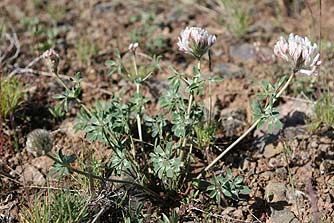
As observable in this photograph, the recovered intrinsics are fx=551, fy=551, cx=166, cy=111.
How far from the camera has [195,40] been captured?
283 cm

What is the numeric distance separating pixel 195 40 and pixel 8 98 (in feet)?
4.58

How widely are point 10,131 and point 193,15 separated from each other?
195 cm

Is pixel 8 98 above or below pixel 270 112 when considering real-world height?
below

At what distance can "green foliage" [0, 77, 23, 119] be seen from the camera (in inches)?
139

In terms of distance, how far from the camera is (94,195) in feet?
9.25

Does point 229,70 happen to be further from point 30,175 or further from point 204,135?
point 30,175

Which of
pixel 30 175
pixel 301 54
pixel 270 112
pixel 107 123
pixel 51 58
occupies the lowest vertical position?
pixel 30 175

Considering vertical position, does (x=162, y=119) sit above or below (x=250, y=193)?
above

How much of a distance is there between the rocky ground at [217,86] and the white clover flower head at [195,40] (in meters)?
0.71

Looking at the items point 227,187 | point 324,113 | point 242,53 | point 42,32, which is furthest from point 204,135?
point 42,32

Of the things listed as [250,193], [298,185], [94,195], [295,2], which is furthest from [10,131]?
[295,2]

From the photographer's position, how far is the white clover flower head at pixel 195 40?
282 cm

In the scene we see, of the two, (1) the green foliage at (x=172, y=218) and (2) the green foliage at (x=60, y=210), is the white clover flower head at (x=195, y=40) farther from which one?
(2) the green foliage at (x=60, y=210)

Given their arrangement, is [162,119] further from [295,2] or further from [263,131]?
[295,2]
